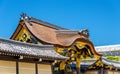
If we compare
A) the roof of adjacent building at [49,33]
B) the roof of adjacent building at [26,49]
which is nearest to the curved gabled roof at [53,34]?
the roof of adjacent building at [49,33]

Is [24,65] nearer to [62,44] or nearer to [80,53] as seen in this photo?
[62,44]

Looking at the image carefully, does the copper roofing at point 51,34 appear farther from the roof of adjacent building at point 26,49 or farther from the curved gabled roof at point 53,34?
the roof of adjacent building at point 26,49

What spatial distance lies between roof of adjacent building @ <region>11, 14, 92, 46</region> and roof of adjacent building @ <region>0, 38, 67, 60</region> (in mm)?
2835

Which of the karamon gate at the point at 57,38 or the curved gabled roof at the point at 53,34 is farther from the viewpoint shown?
the curved gabled roof at the point at 53,34

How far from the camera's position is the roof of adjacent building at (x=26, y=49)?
51.6 ft

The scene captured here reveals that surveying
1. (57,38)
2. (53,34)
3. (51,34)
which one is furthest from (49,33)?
(57,38)

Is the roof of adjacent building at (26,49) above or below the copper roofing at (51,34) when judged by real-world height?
below

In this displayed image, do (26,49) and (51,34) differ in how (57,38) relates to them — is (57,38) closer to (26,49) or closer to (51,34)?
(51,34)

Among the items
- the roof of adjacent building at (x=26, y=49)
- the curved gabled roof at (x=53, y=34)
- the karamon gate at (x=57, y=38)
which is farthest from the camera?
the curved gabled roof at (x=53, y=34)

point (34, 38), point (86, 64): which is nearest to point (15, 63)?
point (34, 38)

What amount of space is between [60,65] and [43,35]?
3.28 meters

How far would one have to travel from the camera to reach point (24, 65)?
55.2 feet

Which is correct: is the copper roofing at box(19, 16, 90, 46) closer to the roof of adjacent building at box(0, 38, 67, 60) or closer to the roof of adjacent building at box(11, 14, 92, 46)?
the roof of adjacent building at box(11, 14, 92, 46)

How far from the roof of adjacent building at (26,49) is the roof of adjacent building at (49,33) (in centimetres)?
283
